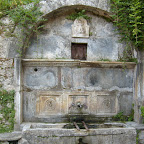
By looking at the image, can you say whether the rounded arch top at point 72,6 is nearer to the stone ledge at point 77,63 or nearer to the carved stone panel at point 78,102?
the stone ledge at point 77,63

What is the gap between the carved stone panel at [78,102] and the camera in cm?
409

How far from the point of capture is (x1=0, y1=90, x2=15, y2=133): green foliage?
12.1ft

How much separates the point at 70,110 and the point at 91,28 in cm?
207

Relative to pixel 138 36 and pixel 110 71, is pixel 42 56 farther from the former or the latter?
pixel 138 36

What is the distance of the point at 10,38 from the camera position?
3.73 meters

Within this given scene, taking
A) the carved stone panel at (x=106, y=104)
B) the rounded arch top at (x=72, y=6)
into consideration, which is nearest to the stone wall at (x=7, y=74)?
the rounded arch top at (x=72, y=6)

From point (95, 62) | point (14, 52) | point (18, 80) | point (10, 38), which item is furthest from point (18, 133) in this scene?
point (95, 62)

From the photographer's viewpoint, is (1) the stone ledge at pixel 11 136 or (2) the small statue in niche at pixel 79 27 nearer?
(1) the stone ledge at pixel 11 136

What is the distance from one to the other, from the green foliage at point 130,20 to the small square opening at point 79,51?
95 centimetres

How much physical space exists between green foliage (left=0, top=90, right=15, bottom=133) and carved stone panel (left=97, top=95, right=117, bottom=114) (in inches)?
78.7

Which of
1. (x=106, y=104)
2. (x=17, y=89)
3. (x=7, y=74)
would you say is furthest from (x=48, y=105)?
(x=106, y=104)

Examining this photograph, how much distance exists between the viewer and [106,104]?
4164mm

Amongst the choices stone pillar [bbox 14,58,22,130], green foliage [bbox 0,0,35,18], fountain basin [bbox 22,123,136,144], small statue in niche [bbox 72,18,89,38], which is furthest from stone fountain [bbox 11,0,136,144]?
green foliage [bbox 0,0,35,18]

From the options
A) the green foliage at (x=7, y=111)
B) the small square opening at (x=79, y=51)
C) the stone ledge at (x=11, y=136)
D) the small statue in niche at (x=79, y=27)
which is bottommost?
the stone ledge at (x=11, y=136)
